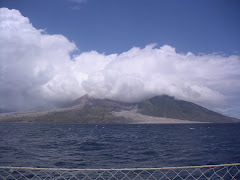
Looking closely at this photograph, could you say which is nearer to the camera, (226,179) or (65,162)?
(226,179)

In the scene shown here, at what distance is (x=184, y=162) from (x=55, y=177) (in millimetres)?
15453

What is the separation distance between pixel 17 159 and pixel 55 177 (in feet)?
33.7

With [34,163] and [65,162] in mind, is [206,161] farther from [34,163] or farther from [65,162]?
[34,163]

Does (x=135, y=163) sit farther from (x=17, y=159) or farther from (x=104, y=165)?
(x=17, y=159)

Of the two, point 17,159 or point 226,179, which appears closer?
point 226,179

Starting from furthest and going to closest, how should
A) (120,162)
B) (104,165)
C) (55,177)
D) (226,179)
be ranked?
(120,162)
(104,165)
(226,179)
(55,177)

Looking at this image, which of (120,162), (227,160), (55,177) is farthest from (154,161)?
(55,177)

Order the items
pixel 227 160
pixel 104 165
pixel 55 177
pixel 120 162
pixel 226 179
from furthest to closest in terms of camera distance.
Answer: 1. pixel 227 160
2. pixel 120 162
3. pixel 104 165
4. pixel 226 179
5. pixel 55 177

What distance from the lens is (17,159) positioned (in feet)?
82.7

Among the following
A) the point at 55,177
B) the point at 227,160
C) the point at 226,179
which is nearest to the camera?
→ the point at 55,177

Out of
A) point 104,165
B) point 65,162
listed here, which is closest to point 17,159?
point 65,162

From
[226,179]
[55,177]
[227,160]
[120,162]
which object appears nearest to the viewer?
[55,177]

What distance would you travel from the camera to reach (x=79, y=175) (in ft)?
60.8

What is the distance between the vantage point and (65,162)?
24422 mm
